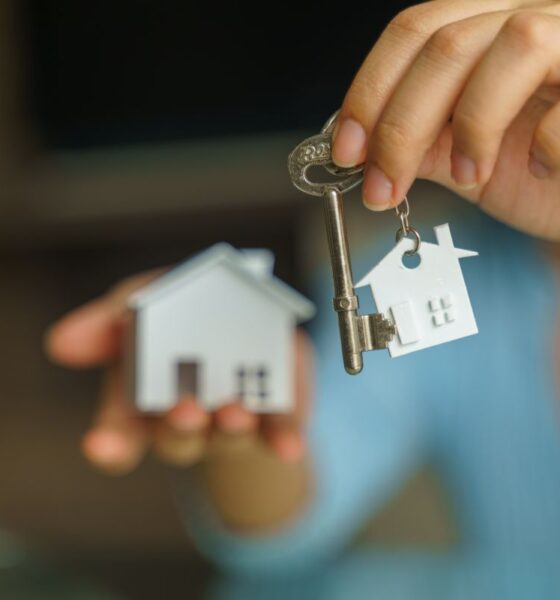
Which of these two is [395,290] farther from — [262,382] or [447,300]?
[262,382]

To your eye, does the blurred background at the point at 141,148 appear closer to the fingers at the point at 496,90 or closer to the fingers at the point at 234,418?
the fingers at the point at 234,418

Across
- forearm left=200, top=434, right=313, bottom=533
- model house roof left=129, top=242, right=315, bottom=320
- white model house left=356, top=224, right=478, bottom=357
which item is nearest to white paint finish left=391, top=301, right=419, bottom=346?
white model house left=356, top=224, right=478, bottom=357

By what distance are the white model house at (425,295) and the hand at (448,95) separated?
1.1 inches

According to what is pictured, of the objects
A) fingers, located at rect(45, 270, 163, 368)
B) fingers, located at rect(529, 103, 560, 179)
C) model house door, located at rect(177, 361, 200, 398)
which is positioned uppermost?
fingers, located at rect(45, 270, 163, 368)

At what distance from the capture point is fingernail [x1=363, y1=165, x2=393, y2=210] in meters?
0.36

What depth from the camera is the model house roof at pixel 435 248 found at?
36cm

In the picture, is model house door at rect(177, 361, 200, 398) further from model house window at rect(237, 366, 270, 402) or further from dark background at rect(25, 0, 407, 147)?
dark background at rect(25, 0, 407, 147)

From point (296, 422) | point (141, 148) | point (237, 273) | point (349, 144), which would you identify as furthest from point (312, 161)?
point (141, 148)

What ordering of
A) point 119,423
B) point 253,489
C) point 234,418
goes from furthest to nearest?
point 253,489 < point 119,423 < point 234,418

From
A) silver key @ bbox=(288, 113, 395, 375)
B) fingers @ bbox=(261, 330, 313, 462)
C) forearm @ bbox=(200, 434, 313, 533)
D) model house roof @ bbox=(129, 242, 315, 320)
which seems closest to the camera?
silver key @ bbox=(288, 113, 395, 375)

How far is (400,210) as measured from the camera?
0.39 metres

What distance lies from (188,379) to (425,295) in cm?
30

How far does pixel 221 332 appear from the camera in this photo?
0.54 meters

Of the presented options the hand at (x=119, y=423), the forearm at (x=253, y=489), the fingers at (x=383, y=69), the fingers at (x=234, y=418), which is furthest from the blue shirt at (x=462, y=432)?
the fingers at (x=383, y=69)
